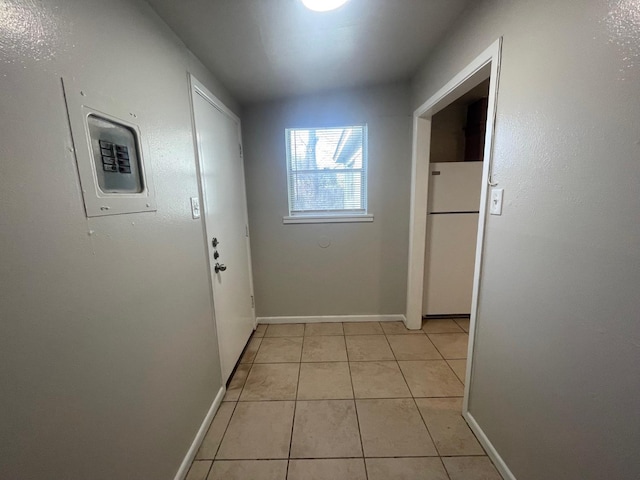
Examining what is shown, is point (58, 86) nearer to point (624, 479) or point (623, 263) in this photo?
point (623, 263)

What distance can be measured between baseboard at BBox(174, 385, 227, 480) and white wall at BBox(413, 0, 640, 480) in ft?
5.12

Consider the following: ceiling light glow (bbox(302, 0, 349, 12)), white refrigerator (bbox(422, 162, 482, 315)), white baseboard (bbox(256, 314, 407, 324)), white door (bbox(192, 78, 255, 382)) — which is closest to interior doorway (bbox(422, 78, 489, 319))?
white refrigerator (bbox(422, 162, 482, 315))

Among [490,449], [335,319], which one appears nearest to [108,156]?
[490,449]

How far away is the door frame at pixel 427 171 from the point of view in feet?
3.90

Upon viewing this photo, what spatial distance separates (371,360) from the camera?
2070 millimetres

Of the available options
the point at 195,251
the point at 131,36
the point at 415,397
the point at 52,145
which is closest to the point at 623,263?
the point at 415,397

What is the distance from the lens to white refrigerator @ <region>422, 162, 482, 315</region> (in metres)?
2.39

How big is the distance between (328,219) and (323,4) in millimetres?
1572

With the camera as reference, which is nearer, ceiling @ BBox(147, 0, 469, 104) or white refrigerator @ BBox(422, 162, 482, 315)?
ceiling @ BBox(147, 0, 469, 104)

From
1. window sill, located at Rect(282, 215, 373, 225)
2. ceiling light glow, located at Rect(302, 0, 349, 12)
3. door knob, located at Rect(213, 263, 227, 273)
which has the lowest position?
door knob, located at Rect(213, 263, 227, 273)

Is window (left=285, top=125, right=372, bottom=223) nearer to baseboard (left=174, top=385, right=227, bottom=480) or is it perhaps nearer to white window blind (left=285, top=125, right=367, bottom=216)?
white window blind (left=285, top=125, right=367, bottom=216)

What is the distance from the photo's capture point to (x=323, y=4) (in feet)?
3.90

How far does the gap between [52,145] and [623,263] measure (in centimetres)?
161

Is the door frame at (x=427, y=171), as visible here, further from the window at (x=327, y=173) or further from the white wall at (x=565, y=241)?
the window at (x=327, y=173)
